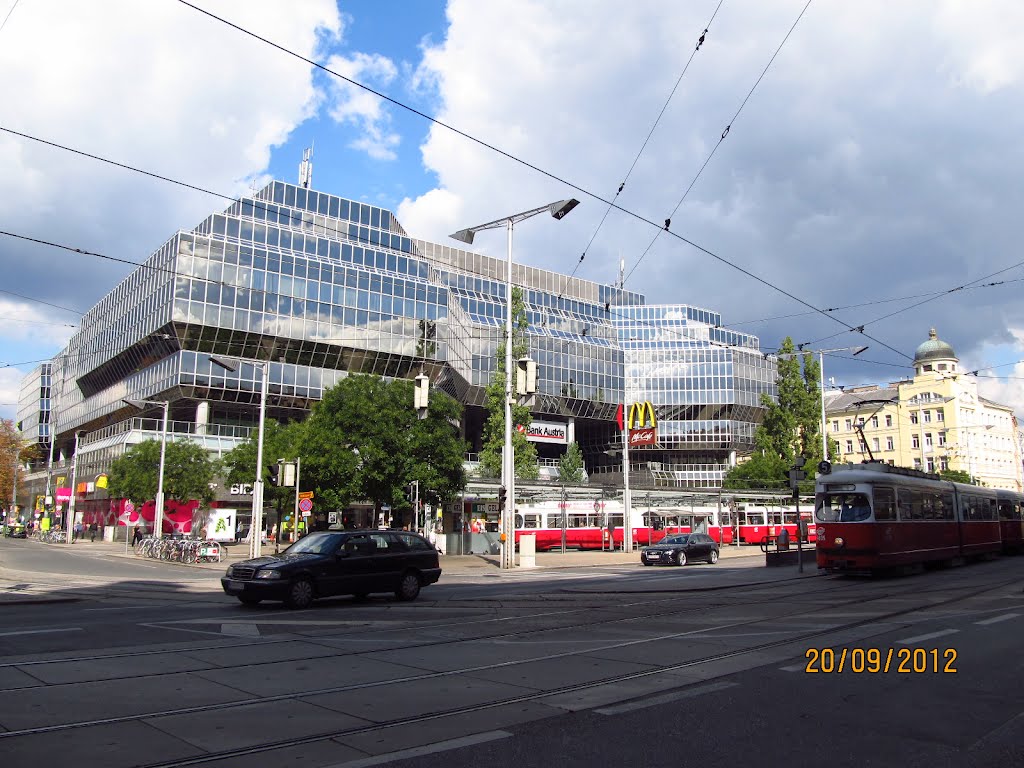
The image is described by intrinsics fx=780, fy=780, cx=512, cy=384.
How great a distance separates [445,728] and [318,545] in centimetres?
1062

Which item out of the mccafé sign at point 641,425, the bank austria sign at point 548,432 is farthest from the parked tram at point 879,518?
the bank austria sign at point 548,432

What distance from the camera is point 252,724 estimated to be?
6641 millimetres

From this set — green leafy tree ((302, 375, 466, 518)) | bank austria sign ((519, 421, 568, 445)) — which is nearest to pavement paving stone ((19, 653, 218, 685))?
green leafy tree ((302, 375, 466, 518))

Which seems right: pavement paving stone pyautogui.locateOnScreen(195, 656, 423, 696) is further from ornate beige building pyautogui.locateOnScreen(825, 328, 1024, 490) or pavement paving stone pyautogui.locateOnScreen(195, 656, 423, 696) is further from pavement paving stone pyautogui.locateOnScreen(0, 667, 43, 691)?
ornate beige building pyautogui.locateOnScreen(825, 328, 1024, 490)

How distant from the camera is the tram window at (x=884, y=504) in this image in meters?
21.9

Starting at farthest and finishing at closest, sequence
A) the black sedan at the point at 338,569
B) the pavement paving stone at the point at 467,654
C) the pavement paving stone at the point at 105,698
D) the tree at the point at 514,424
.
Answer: the tree at the point at 514,424, the black sedan at the point at 338,569, the pavement paving stone at the point at 467,654, the pavement paving stone at the point at 105,698

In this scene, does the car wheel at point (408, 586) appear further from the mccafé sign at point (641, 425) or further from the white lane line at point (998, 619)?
the mccafé sign at point (641, 425)

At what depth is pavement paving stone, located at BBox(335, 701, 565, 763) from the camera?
6110mm

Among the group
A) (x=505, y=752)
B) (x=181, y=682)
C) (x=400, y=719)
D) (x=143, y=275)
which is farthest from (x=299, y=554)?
(x=143, y=275)

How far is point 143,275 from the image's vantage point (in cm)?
6912

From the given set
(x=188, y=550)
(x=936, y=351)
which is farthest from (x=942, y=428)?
(x=188, y=550)

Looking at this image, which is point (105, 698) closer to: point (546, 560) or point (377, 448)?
point (377, 448)

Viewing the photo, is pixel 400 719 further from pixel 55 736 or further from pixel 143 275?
pixel 143 275

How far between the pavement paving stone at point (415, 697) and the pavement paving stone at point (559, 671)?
0.95 ft
